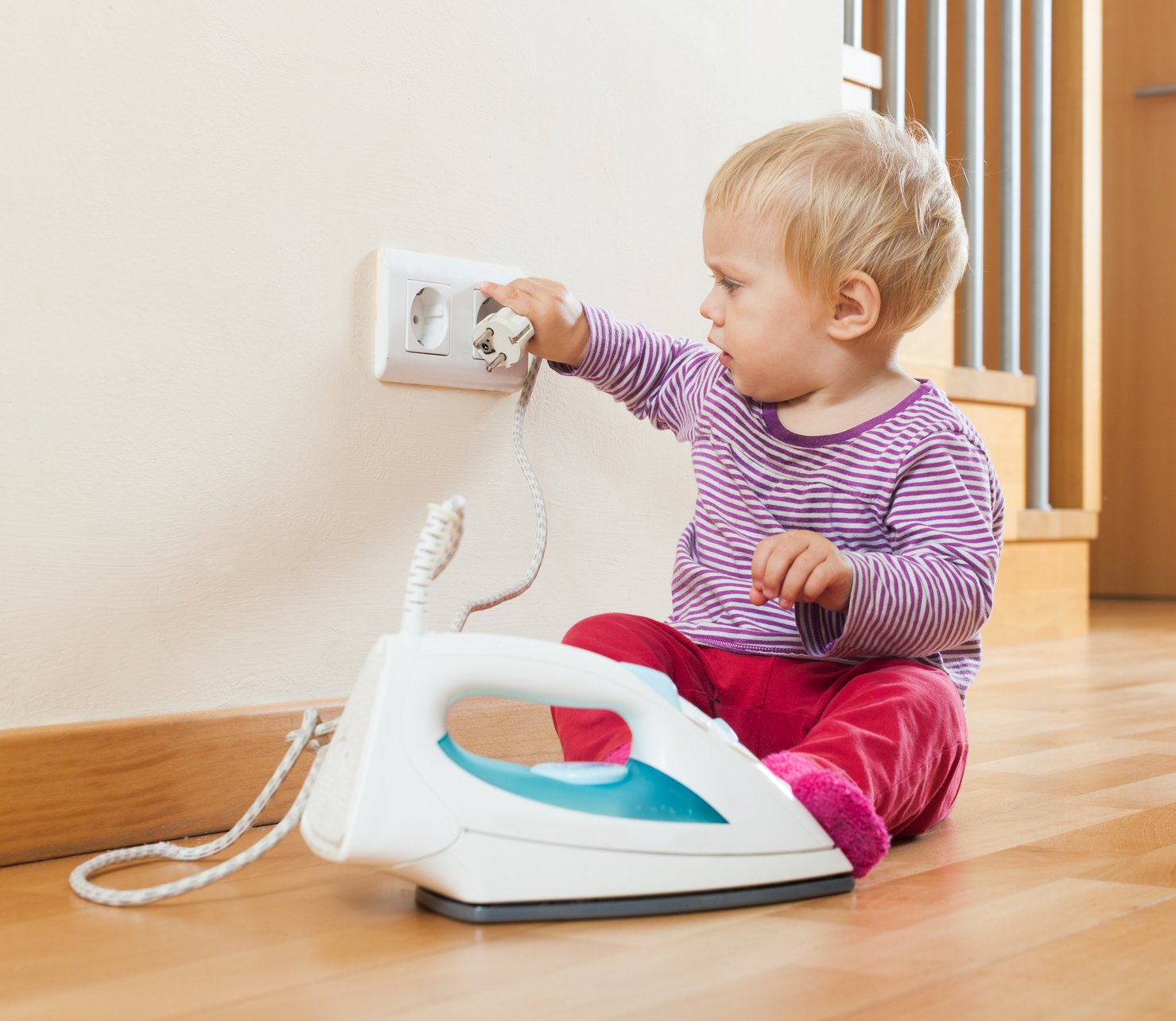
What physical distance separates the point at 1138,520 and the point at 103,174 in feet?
9.97

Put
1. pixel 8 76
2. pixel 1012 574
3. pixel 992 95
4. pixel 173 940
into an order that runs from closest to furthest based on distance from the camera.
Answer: pixel 173 940
pixel 8 76
pixel 1012 574
pixel 992 95

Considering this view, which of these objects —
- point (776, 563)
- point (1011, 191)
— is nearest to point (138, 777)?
point (776, 563)

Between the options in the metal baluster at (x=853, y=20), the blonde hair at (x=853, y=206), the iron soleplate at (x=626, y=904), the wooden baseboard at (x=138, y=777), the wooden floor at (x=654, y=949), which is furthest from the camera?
the metal baluster at (x=853, y=20)

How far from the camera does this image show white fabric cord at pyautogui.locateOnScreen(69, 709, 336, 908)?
1.98 feet

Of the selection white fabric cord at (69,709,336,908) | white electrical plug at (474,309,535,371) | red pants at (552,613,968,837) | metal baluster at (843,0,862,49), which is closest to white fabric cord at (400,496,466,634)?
white fabric cord at (69,709,336,908)

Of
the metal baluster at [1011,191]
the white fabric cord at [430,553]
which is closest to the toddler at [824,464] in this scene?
the white fabric cord at [430,553]

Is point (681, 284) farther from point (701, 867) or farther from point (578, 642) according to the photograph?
point (701, 867)

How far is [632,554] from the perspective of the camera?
106 centimetres

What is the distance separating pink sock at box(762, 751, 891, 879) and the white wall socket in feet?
1.32

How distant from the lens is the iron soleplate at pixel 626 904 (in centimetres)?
58

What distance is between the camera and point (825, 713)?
2.74 feet

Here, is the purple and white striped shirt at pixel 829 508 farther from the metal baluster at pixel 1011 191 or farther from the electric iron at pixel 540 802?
the metal baluster at pixel 1011 191

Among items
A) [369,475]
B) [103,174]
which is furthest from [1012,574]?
[103,174]

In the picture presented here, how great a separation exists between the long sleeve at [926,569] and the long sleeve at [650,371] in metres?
0.19
